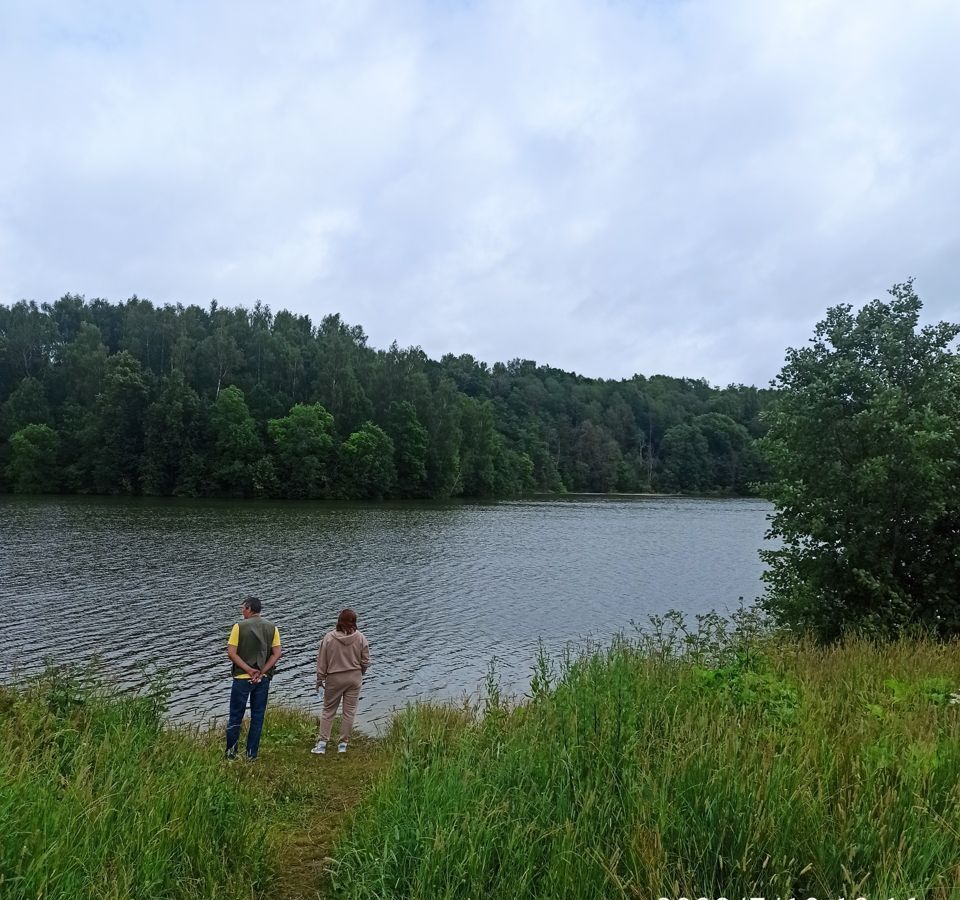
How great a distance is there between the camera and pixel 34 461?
86125 millimetres

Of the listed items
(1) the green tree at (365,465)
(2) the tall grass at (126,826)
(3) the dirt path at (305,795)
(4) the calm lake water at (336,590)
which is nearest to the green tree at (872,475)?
(4) the calm lake water at (336,590)

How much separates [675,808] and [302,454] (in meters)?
89.8

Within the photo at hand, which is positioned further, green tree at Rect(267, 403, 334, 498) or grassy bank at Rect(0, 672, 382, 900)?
green tree at Rect(267, 403, 334, 498)

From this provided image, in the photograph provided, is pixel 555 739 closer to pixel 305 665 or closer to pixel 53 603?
pixel 305 665

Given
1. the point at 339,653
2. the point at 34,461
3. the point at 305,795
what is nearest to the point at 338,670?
the point at 339,653

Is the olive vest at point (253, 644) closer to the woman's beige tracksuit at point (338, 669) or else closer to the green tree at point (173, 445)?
the woman's beige tracksuit at point (338, 669)

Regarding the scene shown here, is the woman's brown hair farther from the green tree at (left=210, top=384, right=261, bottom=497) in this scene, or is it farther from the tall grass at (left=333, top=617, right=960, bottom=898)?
Result: the green tree at (left=210, top=384, right=261, bottom=497)

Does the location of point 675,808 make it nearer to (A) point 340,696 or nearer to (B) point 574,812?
(B) point 574,812

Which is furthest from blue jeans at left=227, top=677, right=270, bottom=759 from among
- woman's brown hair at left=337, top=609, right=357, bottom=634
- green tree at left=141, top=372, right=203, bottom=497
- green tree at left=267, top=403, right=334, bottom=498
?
green tree at left=141, top=372, right=203, bottom=497

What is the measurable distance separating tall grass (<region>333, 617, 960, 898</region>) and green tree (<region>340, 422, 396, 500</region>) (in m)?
87.0

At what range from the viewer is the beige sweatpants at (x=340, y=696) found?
988cm

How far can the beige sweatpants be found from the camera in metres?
9.88

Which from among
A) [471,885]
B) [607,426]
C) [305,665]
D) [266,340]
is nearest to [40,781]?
[471,885]

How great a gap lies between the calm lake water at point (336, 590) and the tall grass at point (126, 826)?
331cm
